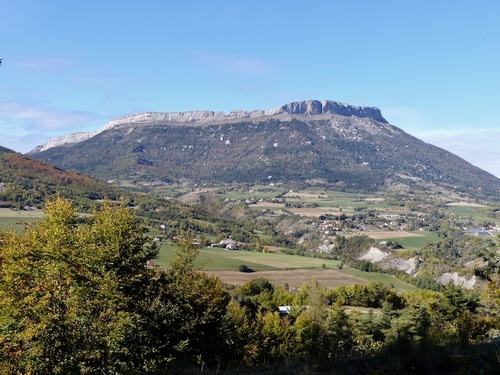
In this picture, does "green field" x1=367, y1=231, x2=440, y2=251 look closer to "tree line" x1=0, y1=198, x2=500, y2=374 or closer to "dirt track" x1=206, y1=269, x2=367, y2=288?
"dirt track" x1=206, y1=269, x2=367, y2=288

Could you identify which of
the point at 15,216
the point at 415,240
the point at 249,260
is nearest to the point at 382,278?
the point at 249,260

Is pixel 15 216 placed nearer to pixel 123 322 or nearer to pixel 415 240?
pixel 123 322

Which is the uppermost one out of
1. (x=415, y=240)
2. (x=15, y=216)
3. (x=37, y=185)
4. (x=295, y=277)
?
(x=37, y=185)

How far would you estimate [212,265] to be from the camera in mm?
92688

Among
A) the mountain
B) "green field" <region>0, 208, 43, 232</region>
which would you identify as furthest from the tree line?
the mountain

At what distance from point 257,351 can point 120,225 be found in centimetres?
2200

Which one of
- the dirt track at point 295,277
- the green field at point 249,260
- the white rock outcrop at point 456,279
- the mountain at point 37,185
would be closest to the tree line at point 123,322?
the dirt track at point 295,277

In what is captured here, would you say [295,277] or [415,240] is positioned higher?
[415,240]

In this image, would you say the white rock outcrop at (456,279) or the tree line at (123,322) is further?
the white rock outcrop at (456,279)

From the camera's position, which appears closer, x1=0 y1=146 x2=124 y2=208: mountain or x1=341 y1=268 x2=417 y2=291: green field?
x1=341 y1=268 x2=417 y2=291: green field

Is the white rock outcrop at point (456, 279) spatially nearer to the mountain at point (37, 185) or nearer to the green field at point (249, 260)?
the green field at point (249, 260)

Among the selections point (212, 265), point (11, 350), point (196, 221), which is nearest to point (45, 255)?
point (11, 350)

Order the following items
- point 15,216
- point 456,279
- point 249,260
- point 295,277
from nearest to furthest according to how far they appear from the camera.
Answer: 1. point 295,277
2. point 456,279
3. point 249,260
4. point 15,216

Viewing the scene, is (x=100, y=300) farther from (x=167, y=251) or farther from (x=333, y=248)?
(x=333, y=248)
